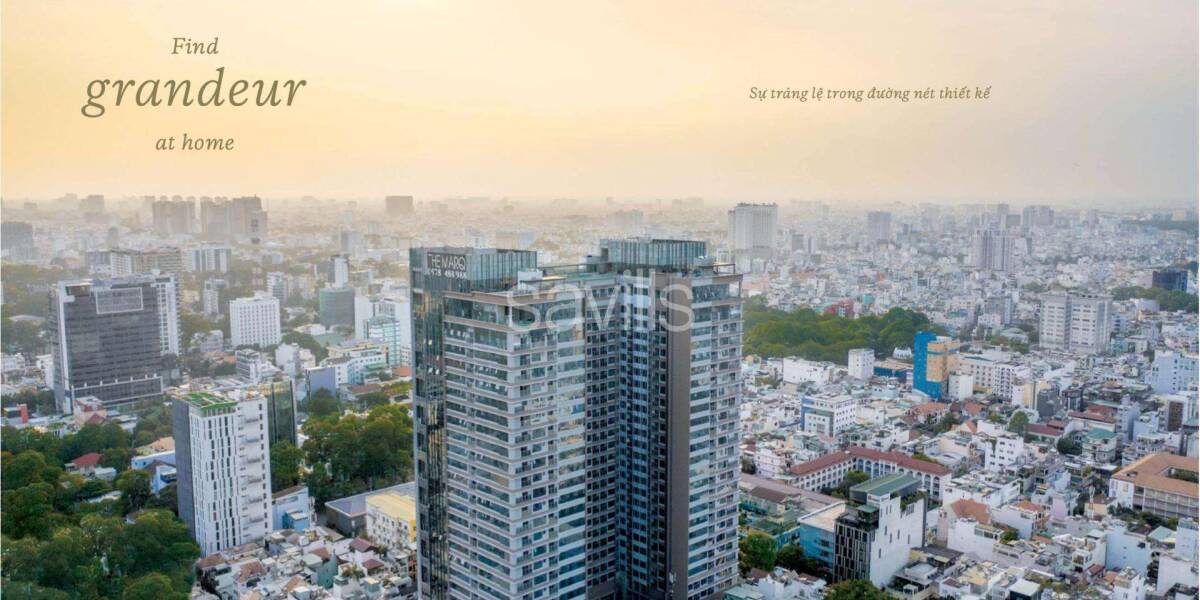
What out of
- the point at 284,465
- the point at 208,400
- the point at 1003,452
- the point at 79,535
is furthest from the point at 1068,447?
the point at 79,535

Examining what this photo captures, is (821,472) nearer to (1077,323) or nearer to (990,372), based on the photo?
(990,372)

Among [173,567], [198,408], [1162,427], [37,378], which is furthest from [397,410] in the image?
[1162,427]

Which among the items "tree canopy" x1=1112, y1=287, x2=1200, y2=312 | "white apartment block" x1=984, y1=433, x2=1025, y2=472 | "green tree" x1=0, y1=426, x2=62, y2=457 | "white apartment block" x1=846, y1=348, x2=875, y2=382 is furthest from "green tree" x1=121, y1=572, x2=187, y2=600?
"tree canopy" x1=1112, y1=287, x2=1200, y2=312

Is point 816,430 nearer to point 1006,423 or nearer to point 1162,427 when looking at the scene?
point 1006,423

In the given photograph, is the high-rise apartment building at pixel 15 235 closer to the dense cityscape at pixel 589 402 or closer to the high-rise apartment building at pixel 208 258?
the dense cityscape at pixel 589 402

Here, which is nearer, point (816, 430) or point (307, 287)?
point (816, 430)

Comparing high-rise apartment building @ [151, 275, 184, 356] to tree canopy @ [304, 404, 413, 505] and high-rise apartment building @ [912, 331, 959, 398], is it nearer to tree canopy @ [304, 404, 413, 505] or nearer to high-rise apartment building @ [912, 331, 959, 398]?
tree canopy @ [304, 404, 413, 505]
